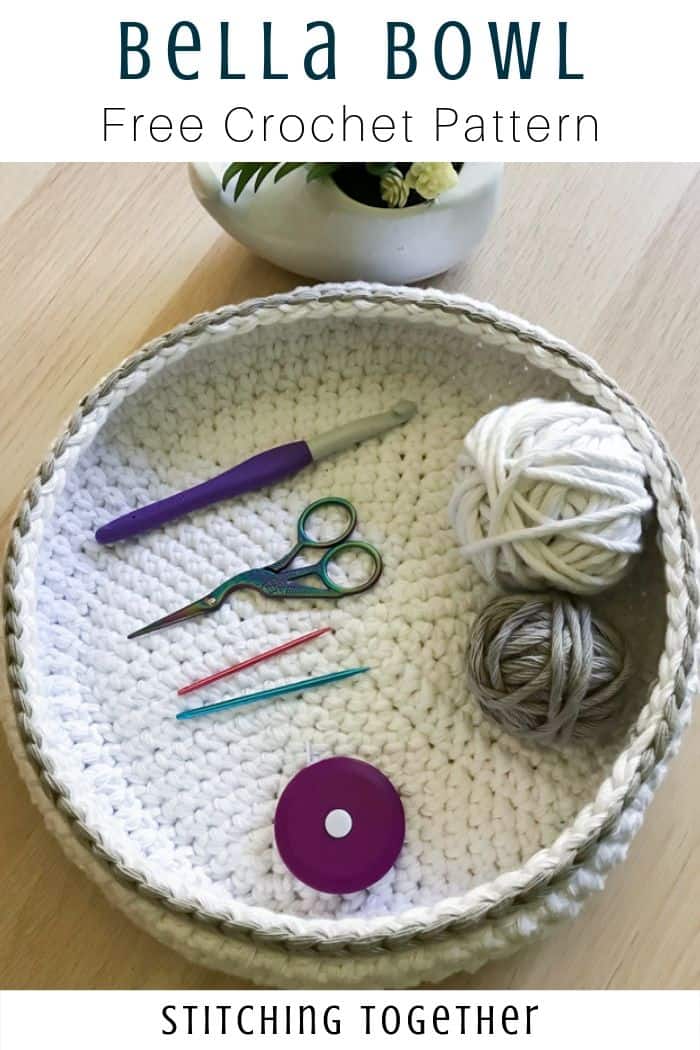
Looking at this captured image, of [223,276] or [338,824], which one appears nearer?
[338,824]

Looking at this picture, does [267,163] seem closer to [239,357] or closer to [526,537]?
[239,357]

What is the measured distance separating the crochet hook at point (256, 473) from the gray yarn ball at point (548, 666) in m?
0.14

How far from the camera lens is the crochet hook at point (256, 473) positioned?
2.09 ft

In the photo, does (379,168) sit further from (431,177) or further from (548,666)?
(548,666)

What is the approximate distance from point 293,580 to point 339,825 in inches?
5.6

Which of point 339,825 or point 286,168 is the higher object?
point 286,168

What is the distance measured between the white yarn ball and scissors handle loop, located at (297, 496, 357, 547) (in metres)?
0.08

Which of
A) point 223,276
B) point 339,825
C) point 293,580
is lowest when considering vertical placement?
point 339,825

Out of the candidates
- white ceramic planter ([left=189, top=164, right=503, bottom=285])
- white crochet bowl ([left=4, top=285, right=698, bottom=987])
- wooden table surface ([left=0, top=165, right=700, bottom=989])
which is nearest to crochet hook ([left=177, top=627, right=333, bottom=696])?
white crochet bowl ([left=4, top=285, right=698, bottom=987])

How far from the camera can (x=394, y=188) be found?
63 centimetres

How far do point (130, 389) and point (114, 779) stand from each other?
21cm

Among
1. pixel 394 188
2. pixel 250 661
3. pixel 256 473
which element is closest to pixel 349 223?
pixel 394 188

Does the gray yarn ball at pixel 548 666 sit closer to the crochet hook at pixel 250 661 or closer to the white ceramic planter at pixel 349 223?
the crochet hook at pixel 250 661

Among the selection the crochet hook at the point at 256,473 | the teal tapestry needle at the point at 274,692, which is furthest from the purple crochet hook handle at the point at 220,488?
the teal tapestry needle at the point at 274,692
